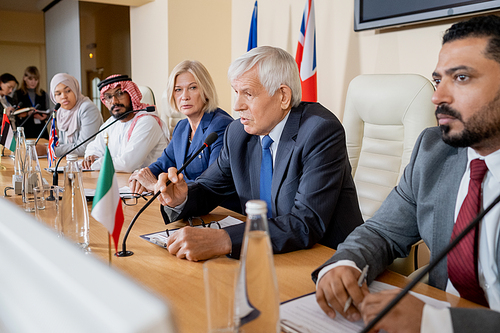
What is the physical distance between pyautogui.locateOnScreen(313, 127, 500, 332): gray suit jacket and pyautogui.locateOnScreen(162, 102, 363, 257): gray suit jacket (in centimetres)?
20

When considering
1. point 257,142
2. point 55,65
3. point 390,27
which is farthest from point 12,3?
point 257,142

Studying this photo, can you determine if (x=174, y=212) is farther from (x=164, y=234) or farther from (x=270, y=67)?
(x=270, y=67)

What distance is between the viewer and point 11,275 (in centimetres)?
23

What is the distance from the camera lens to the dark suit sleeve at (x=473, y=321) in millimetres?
729

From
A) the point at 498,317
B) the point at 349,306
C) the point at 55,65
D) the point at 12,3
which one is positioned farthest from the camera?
the point at 12,3

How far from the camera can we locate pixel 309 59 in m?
3.34

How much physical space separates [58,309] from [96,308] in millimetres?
24

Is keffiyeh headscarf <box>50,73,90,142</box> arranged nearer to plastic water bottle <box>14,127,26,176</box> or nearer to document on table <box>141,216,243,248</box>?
plastic water bottle <box>14,127,26,176</box>

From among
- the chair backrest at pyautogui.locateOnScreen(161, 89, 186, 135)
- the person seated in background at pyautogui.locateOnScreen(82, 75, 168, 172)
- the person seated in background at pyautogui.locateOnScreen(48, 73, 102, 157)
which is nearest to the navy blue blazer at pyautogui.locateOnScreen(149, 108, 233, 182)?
the person seated in background at pyautogui.locateOnScreen(82, 75, 168, 172)

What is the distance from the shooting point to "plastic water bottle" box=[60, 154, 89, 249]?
3.64 ft

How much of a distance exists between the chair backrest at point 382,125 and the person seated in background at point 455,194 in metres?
0.84

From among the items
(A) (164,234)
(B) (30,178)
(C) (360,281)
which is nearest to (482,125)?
(C) (360,281)

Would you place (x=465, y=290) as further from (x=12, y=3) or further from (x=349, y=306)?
(x=12, y=3)

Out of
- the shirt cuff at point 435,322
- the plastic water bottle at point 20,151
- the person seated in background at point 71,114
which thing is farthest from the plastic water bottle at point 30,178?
the person seated in background at point 71,114
